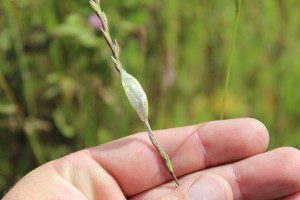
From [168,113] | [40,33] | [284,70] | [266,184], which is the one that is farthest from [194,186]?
[40,33]

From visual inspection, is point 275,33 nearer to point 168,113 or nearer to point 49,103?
point 168,113

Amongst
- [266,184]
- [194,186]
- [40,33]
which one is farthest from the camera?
[40,33]

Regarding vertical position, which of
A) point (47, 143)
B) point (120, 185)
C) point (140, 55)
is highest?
point (140, 55)

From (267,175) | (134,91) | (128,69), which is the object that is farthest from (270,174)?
(128,69)

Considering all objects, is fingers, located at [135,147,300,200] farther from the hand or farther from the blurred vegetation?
the blurred vegetation

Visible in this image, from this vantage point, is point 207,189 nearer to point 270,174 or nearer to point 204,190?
point 204,190

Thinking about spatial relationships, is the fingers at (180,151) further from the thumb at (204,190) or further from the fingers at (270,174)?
the thumb at (204,190)

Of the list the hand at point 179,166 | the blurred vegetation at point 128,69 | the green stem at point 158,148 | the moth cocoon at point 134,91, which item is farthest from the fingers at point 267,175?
the blurred vegetation at point 128,69

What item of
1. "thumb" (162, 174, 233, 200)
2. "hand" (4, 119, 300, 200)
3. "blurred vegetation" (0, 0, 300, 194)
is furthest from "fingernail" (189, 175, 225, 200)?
"blurred vegetation" (0, 0, 300, 194)
